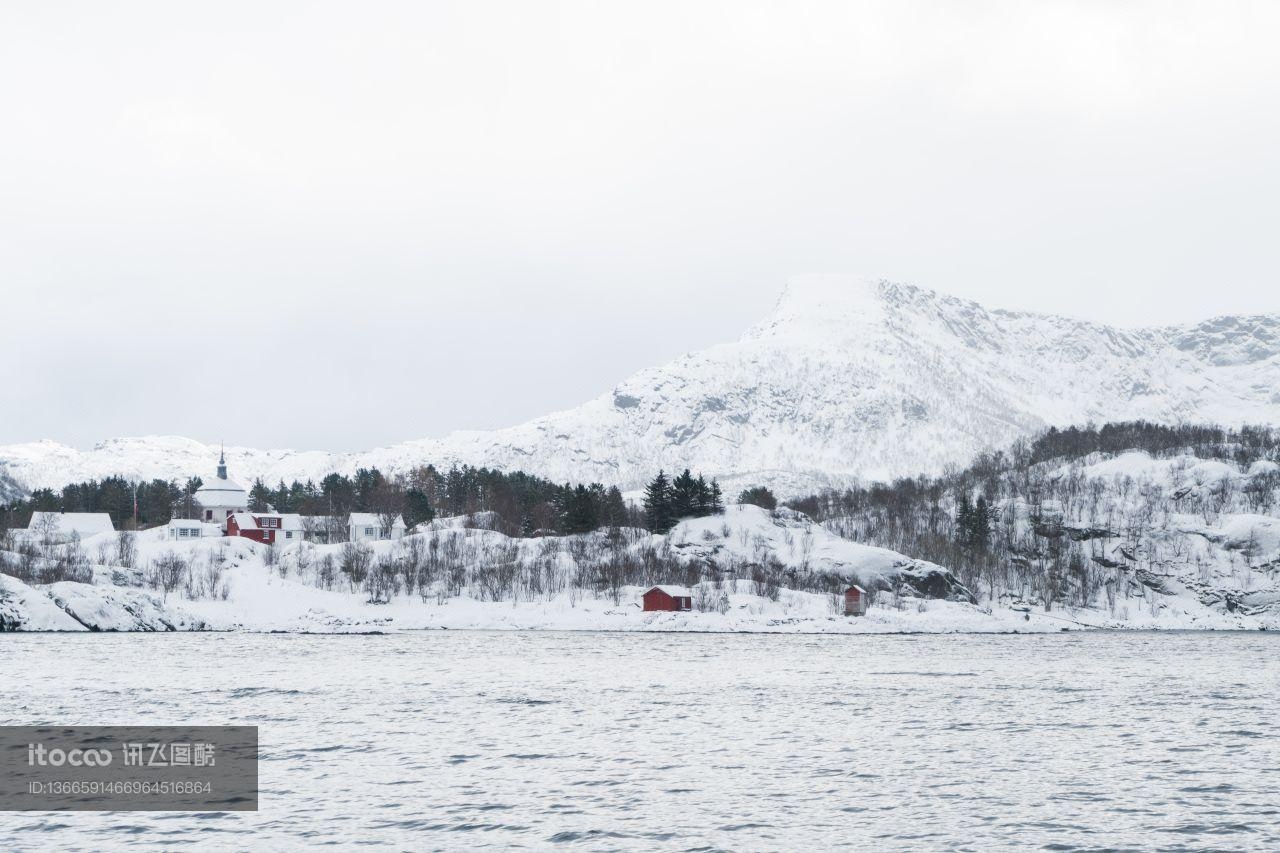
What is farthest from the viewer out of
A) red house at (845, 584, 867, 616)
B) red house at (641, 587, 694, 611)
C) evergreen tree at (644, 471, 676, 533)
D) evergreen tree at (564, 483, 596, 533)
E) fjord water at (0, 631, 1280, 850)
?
evergreen tree at (644, 471, 676, 533)

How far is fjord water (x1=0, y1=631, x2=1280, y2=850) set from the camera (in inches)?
1292

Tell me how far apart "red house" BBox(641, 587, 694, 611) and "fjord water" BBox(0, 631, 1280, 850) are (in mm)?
57239

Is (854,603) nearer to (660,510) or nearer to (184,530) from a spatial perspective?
(660,510)

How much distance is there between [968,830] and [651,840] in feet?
26.6

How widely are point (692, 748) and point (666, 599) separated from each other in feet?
350

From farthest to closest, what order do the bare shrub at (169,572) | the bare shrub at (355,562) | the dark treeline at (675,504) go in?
the dark treeline at (675,504) → the bare shrub at (355,562) → the bare shrub at (169,572)

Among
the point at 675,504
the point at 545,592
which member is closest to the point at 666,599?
the point at 545,592

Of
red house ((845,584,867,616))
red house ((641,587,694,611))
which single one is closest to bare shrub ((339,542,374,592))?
red house ((641,587,694,611))

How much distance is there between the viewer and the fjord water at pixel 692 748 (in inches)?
1292

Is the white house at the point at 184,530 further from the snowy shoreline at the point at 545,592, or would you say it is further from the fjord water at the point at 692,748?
the fjord water at the point at 692,748

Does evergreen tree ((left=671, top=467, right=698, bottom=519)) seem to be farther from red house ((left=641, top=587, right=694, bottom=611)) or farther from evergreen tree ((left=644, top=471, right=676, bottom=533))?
red house ((left=641, top=587, right=694, bottom=611))

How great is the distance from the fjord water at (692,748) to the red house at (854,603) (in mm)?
63486

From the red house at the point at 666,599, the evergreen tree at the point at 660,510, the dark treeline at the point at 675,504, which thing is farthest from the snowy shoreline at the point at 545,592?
the evergreen tree at the point at 660,510

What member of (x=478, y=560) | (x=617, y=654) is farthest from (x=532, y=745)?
(x=478, y=560)
